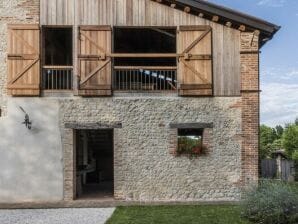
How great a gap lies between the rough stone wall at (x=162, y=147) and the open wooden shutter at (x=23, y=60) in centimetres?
108

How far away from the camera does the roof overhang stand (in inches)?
612

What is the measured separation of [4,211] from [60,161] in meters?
2.21

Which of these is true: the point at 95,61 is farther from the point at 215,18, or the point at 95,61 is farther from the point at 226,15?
the point at 226,15

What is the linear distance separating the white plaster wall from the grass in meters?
2.46

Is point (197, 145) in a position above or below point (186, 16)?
below

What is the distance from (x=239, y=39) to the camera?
15828 mm

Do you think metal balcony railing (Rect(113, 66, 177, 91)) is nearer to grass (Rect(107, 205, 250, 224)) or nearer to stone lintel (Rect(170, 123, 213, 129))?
stone lintel (Rect(170, 123, 213, 129))

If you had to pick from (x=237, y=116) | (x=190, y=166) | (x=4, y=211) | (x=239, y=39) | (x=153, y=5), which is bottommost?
(x=4, y=211)

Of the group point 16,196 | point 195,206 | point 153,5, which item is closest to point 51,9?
point 153,5

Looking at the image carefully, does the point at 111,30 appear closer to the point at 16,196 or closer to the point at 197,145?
the point at 197,145

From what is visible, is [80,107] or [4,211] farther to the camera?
[80,107]

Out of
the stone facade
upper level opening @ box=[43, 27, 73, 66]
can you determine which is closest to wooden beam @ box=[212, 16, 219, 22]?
the stone facade

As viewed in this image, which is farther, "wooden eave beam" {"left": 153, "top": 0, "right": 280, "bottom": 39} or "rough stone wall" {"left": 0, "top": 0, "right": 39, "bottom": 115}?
"rough stone wall" {"left": 0, "top": 0, "right": 39, "bottom": 115}

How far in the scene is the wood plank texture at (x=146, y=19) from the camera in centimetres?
1578
